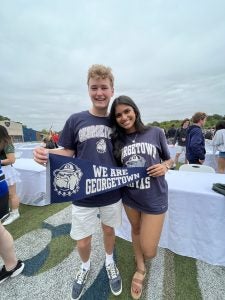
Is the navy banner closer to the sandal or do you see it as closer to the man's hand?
the man's hand

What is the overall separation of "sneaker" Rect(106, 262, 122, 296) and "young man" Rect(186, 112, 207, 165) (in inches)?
115

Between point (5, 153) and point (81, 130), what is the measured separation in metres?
2.09

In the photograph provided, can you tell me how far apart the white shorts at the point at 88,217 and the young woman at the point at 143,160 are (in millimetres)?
169

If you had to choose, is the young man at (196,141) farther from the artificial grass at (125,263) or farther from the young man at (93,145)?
the young man at (93,145)

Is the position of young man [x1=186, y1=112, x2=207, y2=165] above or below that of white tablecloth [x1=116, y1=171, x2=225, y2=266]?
above

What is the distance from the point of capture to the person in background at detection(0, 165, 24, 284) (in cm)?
202

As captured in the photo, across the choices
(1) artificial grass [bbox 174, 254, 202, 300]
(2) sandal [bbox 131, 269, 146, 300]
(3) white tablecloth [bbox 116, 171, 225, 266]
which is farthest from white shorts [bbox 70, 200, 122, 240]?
(1) artificial grass [bbox 174, 254, 202, 300]

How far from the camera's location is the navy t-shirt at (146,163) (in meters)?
1.66

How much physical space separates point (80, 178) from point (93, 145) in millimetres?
316

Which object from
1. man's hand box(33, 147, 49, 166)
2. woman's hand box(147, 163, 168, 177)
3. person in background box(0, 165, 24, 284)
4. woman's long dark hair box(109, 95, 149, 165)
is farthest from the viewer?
person in background box(0, 165, 24, 284)

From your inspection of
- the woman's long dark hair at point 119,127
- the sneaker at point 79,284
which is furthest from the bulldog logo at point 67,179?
the sneaker at point 79,284

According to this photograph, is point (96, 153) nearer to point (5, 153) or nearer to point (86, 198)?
point (86, 198)

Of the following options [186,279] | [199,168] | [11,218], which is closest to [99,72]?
[186,279]

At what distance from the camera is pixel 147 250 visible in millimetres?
1784
